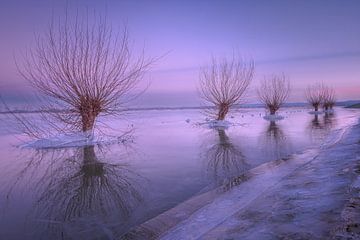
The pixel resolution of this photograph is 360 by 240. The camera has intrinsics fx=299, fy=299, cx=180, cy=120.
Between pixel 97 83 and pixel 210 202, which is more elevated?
pixel 97 83

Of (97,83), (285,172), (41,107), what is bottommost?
(285,172)

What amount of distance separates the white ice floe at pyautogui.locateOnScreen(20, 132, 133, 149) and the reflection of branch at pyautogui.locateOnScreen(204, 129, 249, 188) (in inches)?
169

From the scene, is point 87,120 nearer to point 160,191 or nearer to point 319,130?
point 160,191

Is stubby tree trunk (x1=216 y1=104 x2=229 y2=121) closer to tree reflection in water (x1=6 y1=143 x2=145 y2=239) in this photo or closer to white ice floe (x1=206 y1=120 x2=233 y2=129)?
white ice floe (x1=206 y1=120 x2=233 y2=129)

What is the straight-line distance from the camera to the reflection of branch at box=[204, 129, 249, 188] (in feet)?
18.4

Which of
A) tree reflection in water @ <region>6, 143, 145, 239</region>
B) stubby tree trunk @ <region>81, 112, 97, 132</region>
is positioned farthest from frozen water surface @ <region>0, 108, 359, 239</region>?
stubby tree trunk @ <region>81, 112, 97, 132</region>

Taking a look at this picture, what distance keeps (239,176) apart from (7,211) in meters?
3.70

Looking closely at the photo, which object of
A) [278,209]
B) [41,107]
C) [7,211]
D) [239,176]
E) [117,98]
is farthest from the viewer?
[117,98]

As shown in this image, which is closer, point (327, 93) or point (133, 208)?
point (133, 208)

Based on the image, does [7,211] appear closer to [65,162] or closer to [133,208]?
[133,208]

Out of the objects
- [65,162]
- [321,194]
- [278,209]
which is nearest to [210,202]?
[278,209]

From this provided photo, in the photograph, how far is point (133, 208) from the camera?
157 inches

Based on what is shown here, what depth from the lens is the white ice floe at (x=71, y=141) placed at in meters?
10.3

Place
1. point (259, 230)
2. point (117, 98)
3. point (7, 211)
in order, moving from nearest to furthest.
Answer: point (259, 230) < point (7, 211) < point (117, 98)
